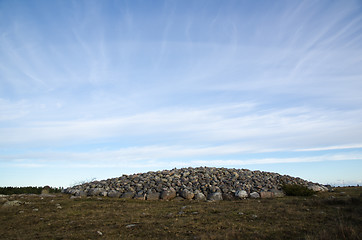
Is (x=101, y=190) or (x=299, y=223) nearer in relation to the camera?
(x=299, y=223)

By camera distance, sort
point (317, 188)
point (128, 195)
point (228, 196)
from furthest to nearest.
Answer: point (317, 188)
point (128, 195)
point (228, 196)

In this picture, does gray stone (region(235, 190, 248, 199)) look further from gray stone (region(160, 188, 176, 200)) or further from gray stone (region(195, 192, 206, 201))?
gray stone (region(160, 188, 176, 200))

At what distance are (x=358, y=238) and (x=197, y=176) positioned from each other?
15.8 meters

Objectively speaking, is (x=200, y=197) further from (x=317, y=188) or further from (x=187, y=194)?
(x=317, y=188)

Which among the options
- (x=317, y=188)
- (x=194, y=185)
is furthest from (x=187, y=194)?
(x=317, y=188)

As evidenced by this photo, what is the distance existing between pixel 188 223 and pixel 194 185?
1088 centimetres

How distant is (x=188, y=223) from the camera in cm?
1048

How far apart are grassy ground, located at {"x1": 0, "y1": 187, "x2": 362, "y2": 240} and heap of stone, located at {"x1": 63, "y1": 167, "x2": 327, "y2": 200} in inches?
208

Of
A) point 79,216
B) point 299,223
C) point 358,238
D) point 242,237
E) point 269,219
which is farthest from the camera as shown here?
point 79,216

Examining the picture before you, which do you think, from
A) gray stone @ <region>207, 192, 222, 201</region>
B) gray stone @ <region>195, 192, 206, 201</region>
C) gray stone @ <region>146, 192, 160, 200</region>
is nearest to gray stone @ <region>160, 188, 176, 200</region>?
gray stone @ <region>146, 192, 160, 200</region>

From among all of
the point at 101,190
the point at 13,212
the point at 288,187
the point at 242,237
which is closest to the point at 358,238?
the point at 242,237

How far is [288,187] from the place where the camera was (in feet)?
67.2

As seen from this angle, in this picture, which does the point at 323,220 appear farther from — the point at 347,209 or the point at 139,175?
the point at 139,175

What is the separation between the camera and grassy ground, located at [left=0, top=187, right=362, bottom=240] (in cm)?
888
